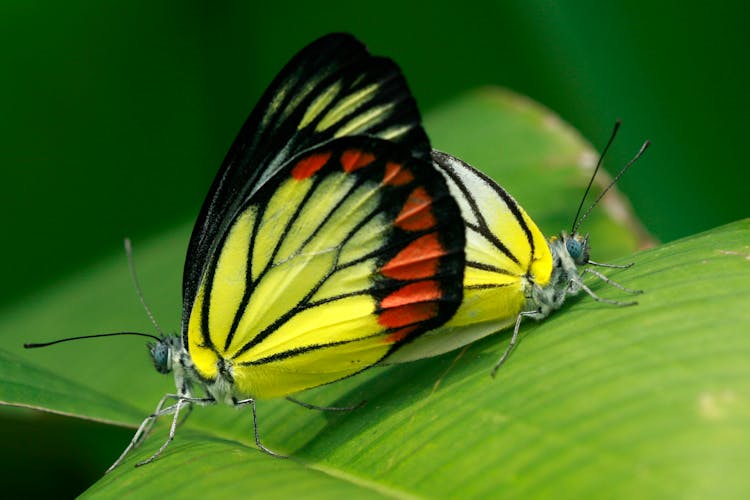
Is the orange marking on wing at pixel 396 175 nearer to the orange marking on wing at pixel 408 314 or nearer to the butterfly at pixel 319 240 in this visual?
the butterfly at pixel 319 240

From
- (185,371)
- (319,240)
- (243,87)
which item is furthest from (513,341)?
(243,87)

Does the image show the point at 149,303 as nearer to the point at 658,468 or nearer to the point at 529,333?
the point at 529,333

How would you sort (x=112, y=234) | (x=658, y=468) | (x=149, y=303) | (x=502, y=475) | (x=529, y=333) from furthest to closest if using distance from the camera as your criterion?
(x=112, y=234), (x=149, y=303), (x=529, y=333), (x=502, y=475), (x=658, y=468)

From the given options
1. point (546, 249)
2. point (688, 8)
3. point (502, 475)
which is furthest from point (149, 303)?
point (688, 8)

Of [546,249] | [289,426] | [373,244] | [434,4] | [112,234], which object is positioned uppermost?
[434,4]

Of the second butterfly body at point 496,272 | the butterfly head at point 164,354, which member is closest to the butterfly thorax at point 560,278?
the second butterfly body at point 496,272

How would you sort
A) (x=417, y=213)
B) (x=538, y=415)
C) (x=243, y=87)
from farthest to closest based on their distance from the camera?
(x=243, y=87) → (x=417, y=213) → (x=538, y=415)

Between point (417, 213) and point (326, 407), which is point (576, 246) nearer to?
point (417, 213)
